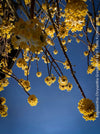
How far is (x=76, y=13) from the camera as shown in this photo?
48cm

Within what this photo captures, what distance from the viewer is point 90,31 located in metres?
1.50

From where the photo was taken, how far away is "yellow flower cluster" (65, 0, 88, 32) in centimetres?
47

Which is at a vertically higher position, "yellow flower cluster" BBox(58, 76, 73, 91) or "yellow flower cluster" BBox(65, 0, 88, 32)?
"yellow flower cluster" BBox(65, 0, 88, 32)

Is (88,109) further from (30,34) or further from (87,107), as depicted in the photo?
(30,34)

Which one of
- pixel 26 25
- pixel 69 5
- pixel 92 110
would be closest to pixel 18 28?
pixel 26 25

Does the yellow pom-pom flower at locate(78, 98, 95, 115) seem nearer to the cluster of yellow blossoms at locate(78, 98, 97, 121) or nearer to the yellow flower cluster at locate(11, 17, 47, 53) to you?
the cluster of yellow blossoms at locate(78, 98, 97, 121)

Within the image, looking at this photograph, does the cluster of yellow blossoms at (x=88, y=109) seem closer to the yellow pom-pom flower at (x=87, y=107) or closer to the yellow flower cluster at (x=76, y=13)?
the yellow pom-pom flower at (x=87, y=107)

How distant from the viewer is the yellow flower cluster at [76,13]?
0.47 meters

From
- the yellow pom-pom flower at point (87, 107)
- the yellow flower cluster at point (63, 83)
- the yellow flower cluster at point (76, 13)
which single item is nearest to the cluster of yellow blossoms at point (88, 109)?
the yellow pom-pom flower at point (87, 107)

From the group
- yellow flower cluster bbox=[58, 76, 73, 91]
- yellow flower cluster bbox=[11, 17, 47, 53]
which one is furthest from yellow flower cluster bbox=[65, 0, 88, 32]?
yellow flower cluster bbox=[58, 76, 73, 91]

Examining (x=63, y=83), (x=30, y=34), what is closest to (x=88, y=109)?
(x=63, y=83)

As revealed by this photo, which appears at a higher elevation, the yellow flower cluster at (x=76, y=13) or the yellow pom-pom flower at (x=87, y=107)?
the yellow flower cluster at (x=76, y=13)

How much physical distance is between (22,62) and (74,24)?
0.51 metres

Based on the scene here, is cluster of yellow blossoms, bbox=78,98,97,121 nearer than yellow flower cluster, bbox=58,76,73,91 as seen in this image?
Yes
